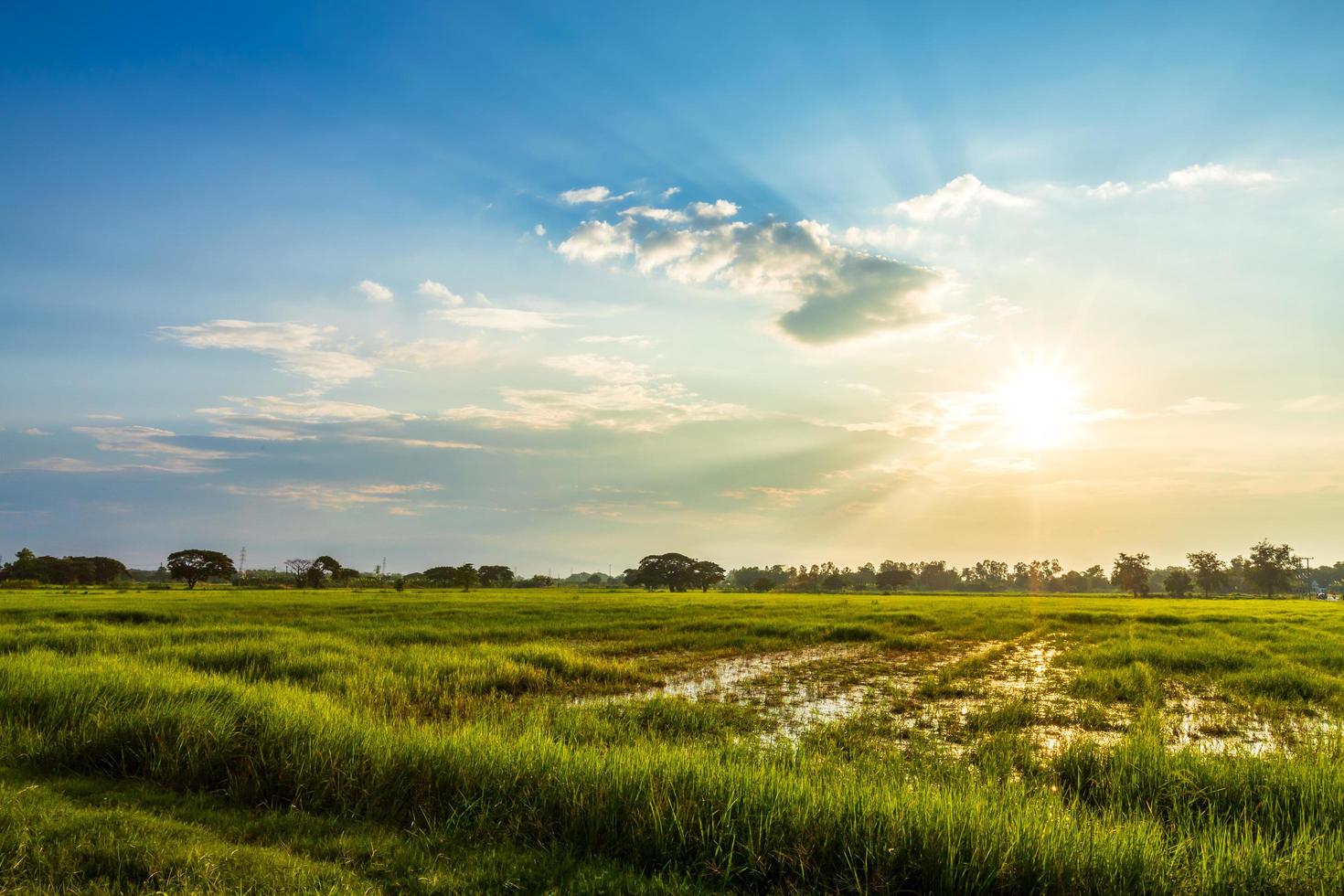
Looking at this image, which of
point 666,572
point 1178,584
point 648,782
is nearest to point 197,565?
point 666,572

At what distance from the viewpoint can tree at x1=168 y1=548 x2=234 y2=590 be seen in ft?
293

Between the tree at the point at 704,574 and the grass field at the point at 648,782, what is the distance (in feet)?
360

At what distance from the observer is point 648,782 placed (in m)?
5.44

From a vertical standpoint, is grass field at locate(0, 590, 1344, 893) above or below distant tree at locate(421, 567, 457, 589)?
above

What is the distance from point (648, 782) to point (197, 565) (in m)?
108

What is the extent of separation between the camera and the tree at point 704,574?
122938mm

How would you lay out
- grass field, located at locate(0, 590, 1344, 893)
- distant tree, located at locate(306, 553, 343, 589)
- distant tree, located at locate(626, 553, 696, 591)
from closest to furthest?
grass field, located at locate(0, 590, 1344, 893)
distant tree, located at locate(306, 553, 343, 589)
distant tree, located at locate(626, 553, 696, 591)

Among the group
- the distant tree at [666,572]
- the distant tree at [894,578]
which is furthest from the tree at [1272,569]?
the distant tree at [666,572]

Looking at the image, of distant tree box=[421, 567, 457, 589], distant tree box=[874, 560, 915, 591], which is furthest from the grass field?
distant tree box=[874, 560, 915, 591]

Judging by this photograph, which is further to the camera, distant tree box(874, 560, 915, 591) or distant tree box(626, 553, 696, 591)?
distant tree box(874, 560, 915, 591)

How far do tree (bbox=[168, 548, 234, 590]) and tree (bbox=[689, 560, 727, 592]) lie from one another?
241 feet

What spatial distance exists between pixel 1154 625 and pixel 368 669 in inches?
1132

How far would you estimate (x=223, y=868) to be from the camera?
14.1ft

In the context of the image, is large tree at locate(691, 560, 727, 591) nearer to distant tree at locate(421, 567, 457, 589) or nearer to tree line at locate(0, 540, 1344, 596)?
tree line at locate(0, 540, 1344, 596)
